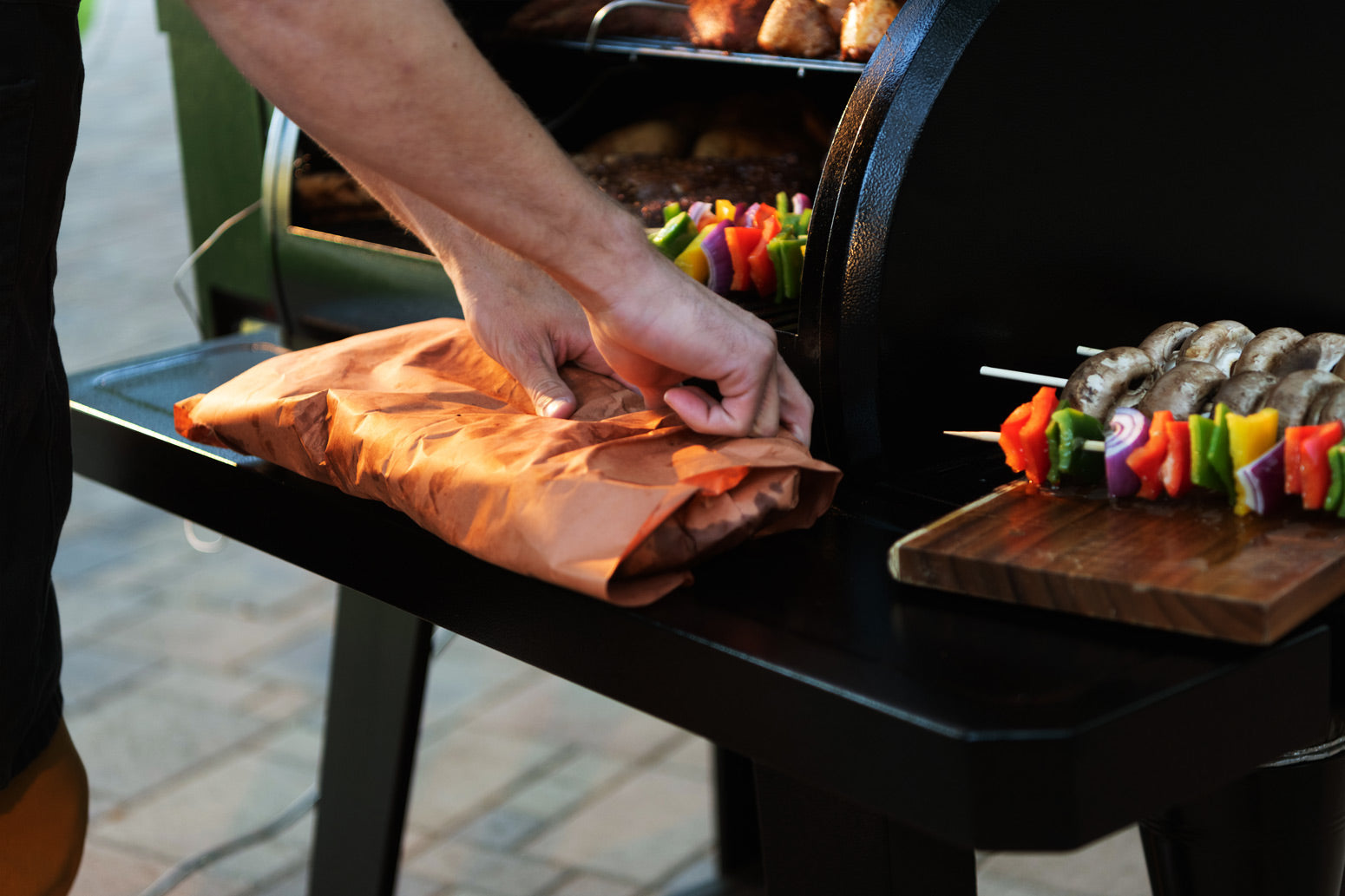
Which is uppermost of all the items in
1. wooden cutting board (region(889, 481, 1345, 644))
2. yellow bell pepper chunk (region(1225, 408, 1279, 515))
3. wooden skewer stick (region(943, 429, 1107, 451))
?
yellow bell pepper chunk (region(1225, 408, 1279, 515))

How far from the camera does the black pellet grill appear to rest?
114 centimetres

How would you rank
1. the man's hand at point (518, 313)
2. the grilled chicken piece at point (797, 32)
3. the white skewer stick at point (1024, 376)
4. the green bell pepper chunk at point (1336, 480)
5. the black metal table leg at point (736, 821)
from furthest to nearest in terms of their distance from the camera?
the black metal table leg at point (736, 821), the grilled chicken piece at point (797, 32), the man's hand at point (518, 313), the white skewer stick at point (1024, 376), the green bell pepper chunk at point (1336, 480)

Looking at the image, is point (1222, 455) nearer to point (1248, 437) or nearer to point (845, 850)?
point (1248, 437)

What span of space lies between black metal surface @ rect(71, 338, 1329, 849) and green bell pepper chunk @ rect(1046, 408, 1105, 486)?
146 millimetres

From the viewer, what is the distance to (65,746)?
54.7 inches

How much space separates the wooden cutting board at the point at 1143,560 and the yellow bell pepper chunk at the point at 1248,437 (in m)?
0.04

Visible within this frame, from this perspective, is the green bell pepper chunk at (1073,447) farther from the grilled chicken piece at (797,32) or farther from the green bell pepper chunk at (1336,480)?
the grilled chicken piece at (797,32)

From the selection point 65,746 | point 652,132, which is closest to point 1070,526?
point 65,746

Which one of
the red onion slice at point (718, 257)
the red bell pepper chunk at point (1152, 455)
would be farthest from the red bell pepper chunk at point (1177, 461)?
the red onion slice at point (718, 257)

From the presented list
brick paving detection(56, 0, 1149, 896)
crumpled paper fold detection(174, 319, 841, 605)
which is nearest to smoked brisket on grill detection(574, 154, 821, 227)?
crumpled paper fold detection(174, 319, 841, 605)

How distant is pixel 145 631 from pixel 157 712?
0.45 meters

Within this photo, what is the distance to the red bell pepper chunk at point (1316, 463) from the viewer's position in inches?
36.7

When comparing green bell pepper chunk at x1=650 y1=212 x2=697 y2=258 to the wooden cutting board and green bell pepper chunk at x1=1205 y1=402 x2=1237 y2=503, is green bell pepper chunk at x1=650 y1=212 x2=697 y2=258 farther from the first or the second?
green bell pepper chunk at x1=1205 y1=402 x2=1237 y2=503

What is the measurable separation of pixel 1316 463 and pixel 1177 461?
100mm
